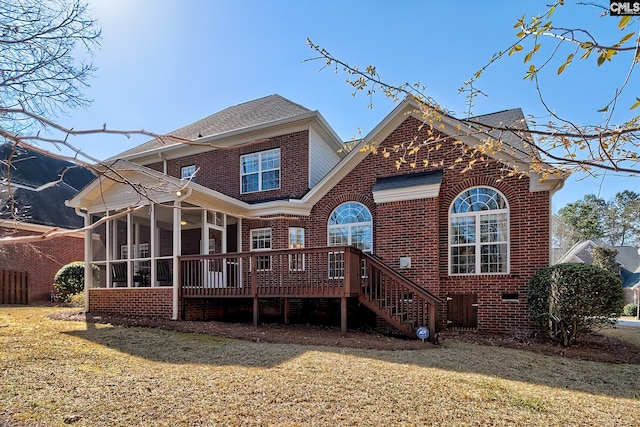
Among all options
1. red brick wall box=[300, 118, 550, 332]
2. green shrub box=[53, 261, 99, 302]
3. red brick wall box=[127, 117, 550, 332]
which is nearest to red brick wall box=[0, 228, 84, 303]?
green shrub box=[53, 261, 99, 302]

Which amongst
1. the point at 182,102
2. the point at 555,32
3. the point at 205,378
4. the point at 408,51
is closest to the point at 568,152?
the point at 555,32

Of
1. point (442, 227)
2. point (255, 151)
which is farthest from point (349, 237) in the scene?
point (255, 151)

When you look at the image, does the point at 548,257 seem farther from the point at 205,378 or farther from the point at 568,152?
the point at 205,378

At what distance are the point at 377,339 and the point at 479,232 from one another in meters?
3.85

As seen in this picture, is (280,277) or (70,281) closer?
(280,277)

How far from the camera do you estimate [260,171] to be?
41.8 ft

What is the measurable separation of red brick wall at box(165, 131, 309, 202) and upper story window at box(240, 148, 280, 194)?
0.15m

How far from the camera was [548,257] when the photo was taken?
8570 mm

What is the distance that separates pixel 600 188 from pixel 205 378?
4631 millimetres

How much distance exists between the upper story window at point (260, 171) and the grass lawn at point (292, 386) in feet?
21.8

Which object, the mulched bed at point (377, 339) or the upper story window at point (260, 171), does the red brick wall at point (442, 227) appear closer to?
the mulched bed at point (377, 339)

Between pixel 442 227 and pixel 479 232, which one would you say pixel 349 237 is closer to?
pixel 442 227

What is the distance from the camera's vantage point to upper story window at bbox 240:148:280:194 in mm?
12547

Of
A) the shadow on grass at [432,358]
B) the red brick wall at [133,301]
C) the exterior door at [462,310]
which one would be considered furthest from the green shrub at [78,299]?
the exterior door at [462,310]
